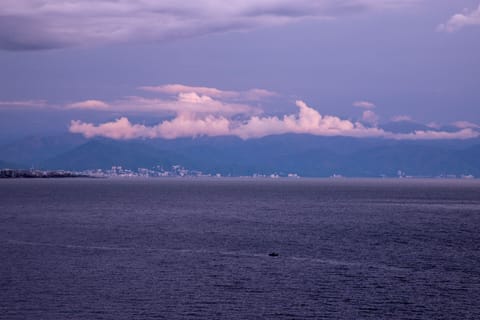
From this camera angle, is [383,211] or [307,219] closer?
[307,219]

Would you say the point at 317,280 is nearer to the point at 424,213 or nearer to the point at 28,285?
the point at 28,285

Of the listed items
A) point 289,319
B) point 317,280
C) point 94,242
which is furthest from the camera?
point 94,242

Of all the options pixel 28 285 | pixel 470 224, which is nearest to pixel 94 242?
pixel 28 285

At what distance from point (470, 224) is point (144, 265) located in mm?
74473

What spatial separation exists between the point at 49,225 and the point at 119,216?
82.1 ft

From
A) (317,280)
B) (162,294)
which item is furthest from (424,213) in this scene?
(162,294)

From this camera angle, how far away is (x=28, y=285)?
57281 millimetres

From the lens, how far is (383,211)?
162 meters

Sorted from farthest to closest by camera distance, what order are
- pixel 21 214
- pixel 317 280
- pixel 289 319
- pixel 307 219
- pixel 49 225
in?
pixel 21 214 < pixel 307 219 < pixel 49 225 < pixel 317 280 < pixel 289 319

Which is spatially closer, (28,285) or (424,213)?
(28,285)

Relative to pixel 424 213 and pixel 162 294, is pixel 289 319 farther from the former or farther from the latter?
pixel 424 213

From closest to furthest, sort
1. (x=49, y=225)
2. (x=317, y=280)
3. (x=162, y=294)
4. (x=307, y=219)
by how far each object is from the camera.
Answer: (x=162, y=294)
(x=317, y=280)
(x=49, y=225)
(x=307, y=219)

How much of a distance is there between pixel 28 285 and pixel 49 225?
2446 inches

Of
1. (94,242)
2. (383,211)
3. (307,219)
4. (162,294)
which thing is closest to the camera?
(162,294)
